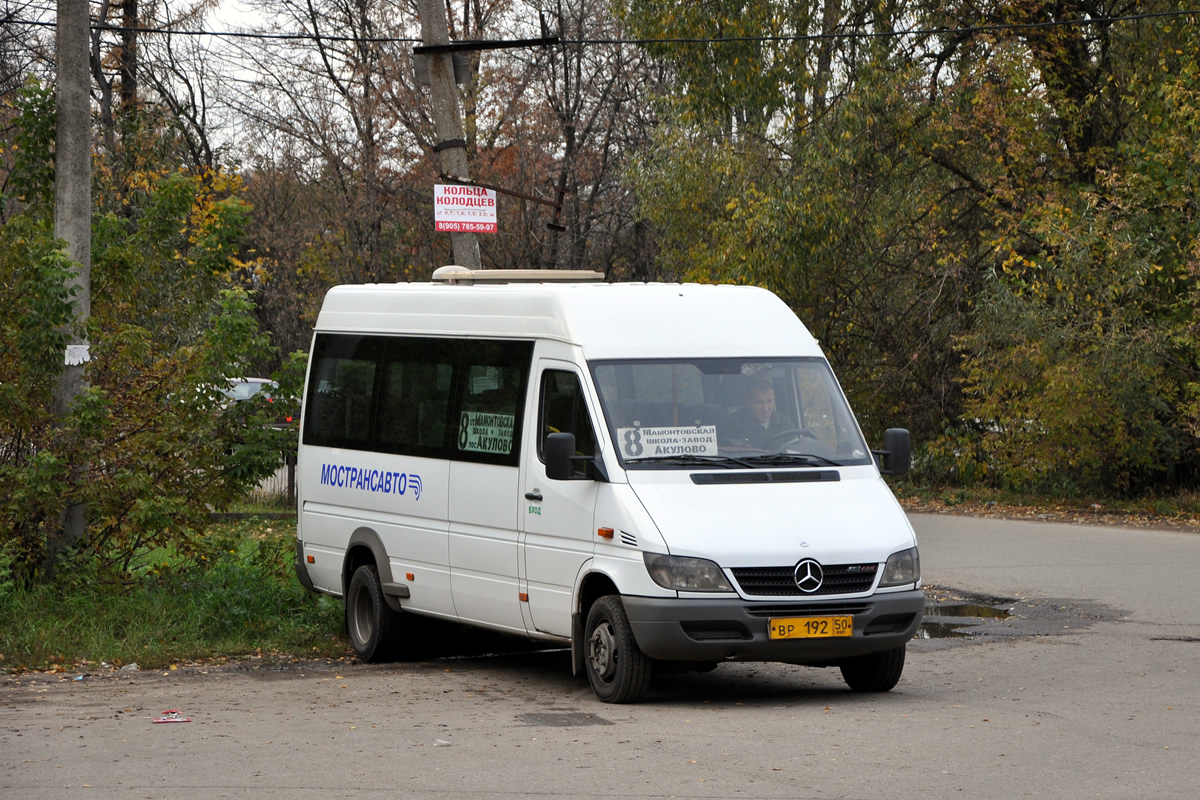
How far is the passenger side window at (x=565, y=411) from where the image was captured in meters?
9.74

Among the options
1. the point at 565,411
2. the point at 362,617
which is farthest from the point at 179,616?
the point at 565,411

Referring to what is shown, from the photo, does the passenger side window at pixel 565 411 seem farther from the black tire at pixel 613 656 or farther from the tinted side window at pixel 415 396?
the tinted side window at pixel 415 396

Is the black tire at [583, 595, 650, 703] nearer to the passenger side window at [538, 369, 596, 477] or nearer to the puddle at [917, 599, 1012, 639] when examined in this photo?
the passenger side window at [538, 369, 596, 477]

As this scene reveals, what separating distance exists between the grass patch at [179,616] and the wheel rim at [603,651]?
3148 millimetres

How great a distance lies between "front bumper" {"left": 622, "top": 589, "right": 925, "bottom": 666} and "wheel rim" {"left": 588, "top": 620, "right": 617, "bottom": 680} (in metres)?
0.32

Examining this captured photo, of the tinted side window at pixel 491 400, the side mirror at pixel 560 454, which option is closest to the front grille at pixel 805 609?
the side mirror at pixel 560 454

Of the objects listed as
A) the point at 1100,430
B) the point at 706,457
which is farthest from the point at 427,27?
the point at 1100,430

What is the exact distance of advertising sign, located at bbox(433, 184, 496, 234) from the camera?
15.3 meters

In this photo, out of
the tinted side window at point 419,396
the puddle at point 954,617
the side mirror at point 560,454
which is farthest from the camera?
the puddle at point 954,617

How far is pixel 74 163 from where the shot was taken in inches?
509

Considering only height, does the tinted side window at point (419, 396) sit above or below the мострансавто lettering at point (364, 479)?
above

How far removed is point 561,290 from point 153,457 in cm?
409

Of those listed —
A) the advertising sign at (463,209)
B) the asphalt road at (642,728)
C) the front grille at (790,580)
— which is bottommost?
the asphalt road at (642,728)

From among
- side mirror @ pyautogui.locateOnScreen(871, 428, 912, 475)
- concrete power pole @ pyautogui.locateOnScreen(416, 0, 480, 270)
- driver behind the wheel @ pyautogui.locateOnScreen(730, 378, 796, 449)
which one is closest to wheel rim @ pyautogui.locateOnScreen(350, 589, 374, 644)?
driver behind the wheel @ pyautogui.locateOnScreen(730, 378, 796, 449)
